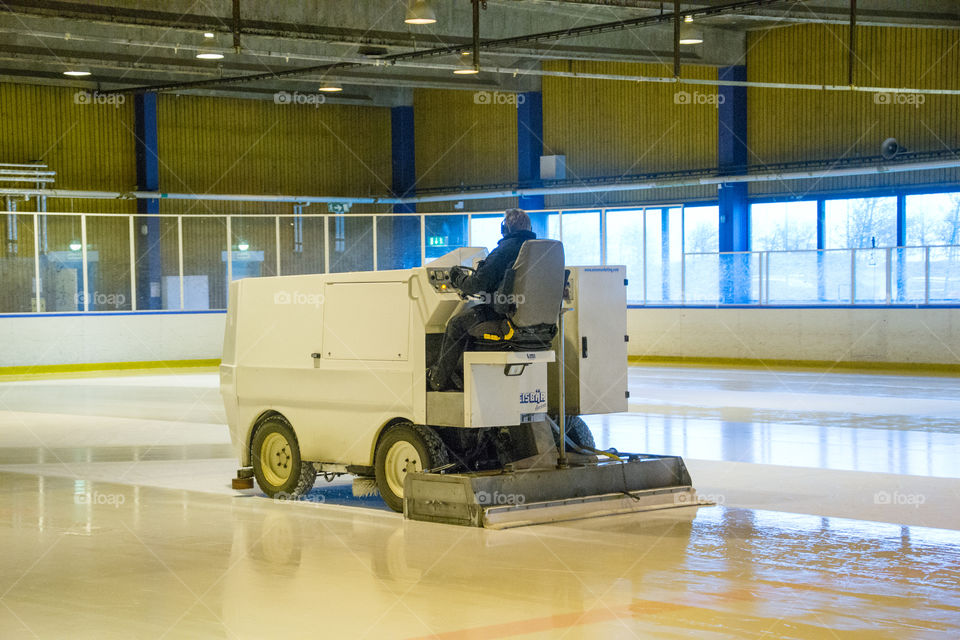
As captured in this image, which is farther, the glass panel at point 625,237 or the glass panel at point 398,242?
the glass panel at point 625,237

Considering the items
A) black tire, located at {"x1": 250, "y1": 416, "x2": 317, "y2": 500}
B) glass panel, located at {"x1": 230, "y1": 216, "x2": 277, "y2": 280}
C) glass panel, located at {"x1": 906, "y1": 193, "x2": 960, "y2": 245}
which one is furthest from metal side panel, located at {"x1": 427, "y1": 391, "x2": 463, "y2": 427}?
glass panel, located at {"x1": 906, "y1": 193, "x2": 960, "y2": 245}

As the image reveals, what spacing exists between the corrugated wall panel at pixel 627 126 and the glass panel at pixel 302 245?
724cm

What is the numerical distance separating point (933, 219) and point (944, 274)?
12.0 ft

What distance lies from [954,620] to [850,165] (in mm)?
22472

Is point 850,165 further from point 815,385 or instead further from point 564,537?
point 564,537

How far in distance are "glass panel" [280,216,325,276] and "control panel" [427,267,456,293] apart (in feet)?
64.1

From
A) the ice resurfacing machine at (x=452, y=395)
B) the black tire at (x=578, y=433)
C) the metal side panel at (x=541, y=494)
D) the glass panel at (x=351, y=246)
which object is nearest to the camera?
the metal side panel at (x=541, y=494)

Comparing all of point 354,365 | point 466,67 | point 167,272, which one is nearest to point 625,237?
point 167,272

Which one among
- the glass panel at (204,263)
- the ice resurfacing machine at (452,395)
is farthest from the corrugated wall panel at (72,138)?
the ice resurfacing machine at (452,395)

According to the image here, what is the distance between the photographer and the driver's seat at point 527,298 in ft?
25.2

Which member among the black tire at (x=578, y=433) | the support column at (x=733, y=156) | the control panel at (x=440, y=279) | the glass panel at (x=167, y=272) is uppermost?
the support column at (x=733, y=156)

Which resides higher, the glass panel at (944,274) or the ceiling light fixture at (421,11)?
the ceiling light fixture at (421,11)

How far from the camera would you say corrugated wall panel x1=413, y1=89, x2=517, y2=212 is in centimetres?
3328

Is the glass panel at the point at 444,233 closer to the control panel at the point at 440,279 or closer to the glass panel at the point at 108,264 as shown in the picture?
the glass panel at the point at 108,264
